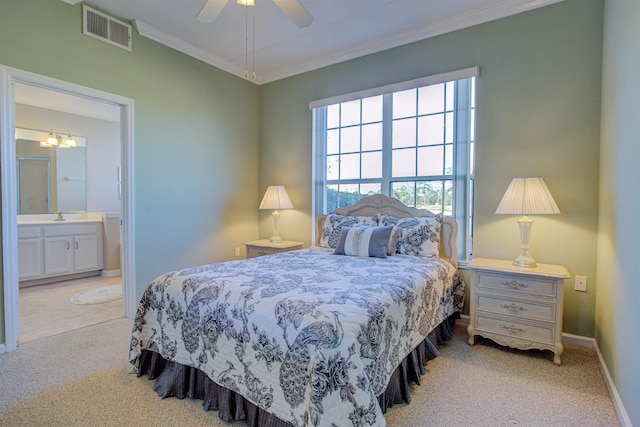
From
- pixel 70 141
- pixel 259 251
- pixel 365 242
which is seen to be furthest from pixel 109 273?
pixel 365 242

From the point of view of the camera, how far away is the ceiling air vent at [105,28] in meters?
2.82

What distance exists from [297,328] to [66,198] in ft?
17.7

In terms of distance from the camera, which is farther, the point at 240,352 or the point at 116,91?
the point at 116,91

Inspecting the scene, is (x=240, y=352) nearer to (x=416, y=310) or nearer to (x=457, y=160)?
(x=416, y=310)

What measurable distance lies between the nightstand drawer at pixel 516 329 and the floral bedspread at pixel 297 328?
0.40 m

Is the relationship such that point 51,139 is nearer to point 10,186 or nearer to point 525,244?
point 10,186

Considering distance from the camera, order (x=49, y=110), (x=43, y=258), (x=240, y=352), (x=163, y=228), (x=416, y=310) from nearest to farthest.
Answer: (x=240, y=352) → (x=416, y=310) → (x=163, y=228) → (x=43, y=258) → (x=49, y=110)

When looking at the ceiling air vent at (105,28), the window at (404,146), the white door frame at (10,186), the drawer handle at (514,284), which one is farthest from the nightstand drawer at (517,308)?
the ceiling air vent at (105,28)

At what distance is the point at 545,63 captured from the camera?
8.89ft

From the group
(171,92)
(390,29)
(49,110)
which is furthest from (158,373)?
(49,110)

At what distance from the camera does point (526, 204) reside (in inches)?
97.3

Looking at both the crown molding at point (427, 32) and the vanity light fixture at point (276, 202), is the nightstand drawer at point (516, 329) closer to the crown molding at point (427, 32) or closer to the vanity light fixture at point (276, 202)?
the vanity light fixture at point (276, 202)

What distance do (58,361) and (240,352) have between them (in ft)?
5.58

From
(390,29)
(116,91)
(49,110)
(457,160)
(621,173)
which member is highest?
(390,29)
